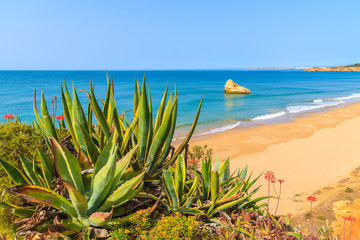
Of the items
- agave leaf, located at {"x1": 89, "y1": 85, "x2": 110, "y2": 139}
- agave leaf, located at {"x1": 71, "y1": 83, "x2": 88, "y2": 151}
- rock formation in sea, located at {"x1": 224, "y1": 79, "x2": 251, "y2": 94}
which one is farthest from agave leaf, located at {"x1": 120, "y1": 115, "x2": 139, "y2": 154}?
rock formation in sea, located at {"x1": 224, "y1": 79, "x2": 251, "y2": 94}

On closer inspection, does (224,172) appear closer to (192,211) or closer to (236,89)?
(192,211)

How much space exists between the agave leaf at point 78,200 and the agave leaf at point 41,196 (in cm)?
8

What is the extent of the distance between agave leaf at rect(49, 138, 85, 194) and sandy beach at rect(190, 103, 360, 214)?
580 cm

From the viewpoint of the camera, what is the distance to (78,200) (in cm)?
188

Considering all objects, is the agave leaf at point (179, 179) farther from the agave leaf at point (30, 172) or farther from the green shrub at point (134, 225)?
the agave leaf at point (30, 172)

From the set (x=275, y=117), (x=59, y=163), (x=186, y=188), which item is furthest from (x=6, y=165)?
(x=275, y=117)

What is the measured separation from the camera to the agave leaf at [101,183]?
192cm

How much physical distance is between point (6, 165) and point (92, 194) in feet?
2.75

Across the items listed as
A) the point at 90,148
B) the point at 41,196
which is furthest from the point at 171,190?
the point at 41,196

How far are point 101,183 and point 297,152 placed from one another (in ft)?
38.6

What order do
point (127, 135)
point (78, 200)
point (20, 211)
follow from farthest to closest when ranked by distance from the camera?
1. point (127, 135)
2. point (20, 211)
3. point (78, 200)

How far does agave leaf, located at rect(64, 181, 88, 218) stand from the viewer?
1792 millimetres

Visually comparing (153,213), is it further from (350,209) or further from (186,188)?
(350,209)

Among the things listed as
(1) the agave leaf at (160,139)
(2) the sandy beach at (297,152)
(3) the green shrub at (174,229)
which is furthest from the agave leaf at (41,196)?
(2) the sandy beach at (297,152)
